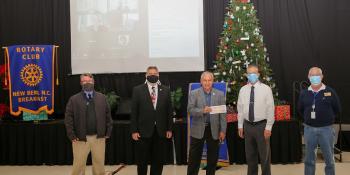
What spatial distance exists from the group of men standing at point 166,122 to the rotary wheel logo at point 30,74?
7.45ft

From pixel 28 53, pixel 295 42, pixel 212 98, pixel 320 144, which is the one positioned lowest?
pixel 320 144

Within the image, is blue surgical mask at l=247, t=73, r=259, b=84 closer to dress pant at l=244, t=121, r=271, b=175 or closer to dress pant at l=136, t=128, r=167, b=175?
dress pant at l=244, t=121, r=271, b=175

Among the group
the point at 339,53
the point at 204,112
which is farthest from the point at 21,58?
the point at 339,53

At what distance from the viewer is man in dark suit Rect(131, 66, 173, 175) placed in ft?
18.0

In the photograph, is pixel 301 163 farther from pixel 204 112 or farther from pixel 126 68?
pixel 126 68

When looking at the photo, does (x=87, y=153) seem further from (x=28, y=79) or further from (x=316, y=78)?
(x=316, y=78)

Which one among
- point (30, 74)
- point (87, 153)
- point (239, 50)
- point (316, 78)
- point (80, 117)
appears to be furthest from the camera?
point (239, 50)

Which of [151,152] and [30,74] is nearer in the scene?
[151,152]

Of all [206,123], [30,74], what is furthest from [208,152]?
[30,74]

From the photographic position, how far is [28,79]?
7.45 meters

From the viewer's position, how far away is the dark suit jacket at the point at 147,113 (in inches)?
215

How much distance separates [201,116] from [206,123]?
0.44 ft

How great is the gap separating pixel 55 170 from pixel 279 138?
3854 millimetres

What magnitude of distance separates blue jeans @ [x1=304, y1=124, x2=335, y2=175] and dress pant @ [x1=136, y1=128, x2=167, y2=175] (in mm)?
1868
